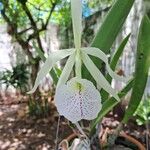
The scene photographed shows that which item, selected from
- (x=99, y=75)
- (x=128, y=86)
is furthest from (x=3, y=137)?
(x=99, y=75)

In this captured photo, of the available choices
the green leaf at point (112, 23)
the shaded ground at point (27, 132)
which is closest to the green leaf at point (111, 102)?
the green leaf at point (112, 23)

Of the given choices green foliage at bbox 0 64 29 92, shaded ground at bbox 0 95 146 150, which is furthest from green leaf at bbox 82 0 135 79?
green foliage at bbox 0 64 29 92

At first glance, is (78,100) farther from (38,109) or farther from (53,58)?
(38,109)

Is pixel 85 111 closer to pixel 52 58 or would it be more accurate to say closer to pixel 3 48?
pixel 52 58

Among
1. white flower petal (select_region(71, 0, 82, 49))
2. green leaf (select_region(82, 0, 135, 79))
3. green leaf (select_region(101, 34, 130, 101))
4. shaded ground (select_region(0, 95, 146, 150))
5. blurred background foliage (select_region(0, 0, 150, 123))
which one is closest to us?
white flower petal (select_region(71, 0, 82, 49))

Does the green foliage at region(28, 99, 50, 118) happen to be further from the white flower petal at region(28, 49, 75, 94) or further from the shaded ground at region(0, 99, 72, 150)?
the white flower petal at region(28, 49, 75, 94)

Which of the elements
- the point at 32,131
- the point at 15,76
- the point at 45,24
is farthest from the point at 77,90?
the point at 15,76
